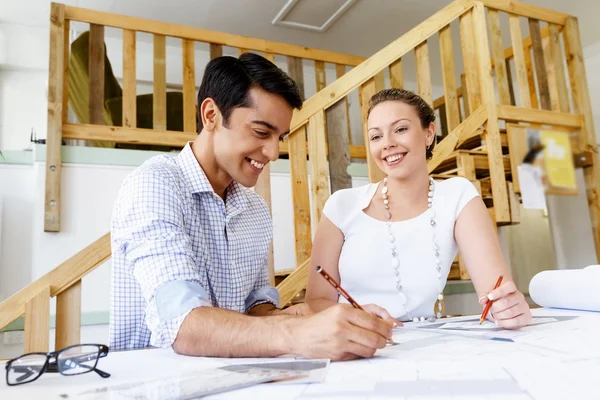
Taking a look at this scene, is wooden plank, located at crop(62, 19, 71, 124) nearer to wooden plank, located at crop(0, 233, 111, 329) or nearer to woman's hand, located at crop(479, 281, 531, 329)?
wooden plank, located at crop(0, 233, 111, 329)

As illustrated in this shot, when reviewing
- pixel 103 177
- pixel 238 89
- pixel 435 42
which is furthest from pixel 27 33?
pixel 238 89

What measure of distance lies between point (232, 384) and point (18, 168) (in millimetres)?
2943

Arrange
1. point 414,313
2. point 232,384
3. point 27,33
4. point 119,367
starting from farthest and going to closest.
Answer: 1. point 27,33
2. point 414,313
3. point 119,367
4. point 232,384

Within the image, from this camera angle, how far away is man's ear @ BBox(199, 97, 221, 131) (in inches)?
46.0

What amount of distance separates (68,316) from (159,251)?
106cm

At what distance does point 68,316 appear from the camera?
166 cm

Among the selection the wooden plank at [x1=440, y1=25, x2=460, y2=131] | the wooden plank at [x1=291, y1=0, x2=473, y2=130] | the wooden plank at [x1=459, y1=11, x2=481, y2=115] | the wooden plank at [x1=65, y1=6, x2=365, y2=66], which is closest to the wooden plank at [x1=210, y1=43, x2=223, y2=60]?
the wooden plank at [x1=65, y1=6, x2=365, y2=66]

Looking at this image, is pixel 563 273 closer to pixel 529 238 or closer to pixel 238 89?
pixel 238 89

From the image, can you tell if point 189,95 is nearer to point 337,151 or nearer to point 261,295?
point 337,151

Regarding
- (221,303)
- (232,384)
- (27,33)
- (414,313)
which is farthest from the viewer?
(27,33)

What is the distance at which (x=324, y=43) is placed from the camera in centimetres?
539

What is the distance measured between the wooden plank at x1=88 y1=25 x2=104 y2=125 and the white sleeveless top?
7.02 feet

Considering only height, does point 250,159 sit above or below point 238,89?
below

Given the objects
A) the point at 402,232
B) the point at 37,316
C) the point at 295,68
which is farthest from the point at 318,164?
the point at 295,68
